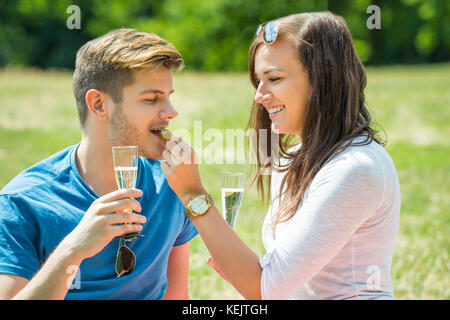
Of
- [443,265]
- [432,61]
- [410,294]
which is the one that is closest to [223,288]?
[410,294]

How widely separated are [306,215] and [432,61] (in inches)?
1860

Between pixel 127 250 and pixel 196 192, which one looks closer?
pixel 196 192

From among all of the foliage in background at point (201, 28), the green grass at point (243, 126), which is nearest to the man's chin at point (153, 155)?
the green grass at point (243, 126)

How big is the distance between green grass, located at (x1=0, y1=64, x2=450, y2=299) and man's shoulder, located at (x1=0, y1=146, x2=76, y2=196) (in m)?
2.62

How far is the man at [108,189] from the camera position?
264 centimetres

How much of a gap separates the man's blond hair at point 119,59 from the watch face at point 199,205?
1.00 metres

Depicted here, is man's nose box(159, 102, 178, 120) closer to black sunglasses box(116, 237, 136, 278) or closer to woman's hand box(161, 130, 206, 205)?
woman's hand box(161, 130, 206, 205)

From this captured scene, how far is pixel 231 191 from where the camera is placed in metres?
2.75

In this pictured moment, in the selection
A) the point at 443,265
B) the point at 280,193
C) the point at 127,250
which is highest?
the point at 280,193

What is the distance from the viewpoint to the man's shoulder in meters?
2.72

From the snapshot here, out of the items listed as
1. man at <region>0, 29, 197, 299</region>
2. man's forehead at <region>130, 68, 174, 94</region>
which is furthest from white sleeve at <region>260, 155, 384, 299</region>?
man's forehead at <region>130, 68, 174, 94</region>

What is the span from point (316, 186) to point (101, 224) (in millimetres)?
1001

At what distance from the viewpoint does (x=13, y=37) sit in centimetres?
4103

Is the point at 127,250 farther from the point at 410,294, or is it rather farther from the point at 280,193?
the point at 410,294
